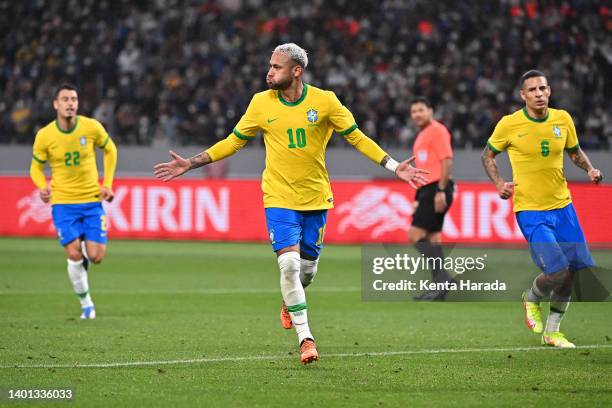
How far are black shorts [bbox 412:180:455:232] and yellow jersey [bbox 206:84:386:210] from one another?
219 inches

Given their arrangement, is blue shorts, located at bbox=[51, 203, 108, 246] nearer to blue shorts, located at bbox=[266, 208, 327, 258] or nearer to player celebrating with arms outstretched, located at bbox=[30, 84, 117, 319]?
player celebrating with arms outstretched, located at bbox=[30, 84, 117, 319]

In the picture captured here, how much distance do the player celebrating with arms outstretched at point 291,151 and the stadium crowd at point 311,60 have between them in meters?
18.3

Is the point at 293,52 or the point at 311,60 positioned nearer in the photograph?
the point at 293,52

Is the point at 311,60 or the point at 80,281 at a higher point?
the point at 311,60

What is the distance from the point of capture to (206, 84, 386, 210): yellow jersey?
29.1ft

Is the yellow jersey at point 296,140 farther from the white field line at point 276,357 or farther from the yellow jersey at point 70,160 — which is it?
the yellow jersey at point 70,160

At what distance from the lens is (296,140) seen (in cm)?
889

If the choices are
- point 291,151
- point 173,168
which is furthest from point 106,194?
point 291,151

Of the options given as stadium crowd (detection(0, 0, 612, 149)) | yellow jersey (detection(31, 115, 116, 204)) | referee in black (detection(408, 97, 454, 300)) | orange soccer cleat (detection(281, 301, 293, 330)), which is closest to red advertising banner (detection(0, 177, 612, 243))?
stadium crowd (detection(0, 0, 612, 149))

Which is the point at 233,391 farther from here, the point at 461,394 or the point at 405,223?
the point at 405,223

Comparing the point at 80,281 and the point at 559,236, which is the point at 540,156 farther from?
the point at 80,281

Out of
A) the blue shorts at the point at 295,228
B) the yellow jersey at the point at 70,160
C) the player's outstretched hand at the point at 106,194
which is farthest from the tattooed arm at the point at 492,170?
the yellow jersey at the point at 70,160

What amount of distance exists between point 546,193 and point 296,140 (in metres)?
2.55

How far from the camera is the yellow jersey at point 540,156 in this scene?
32.7 ft
